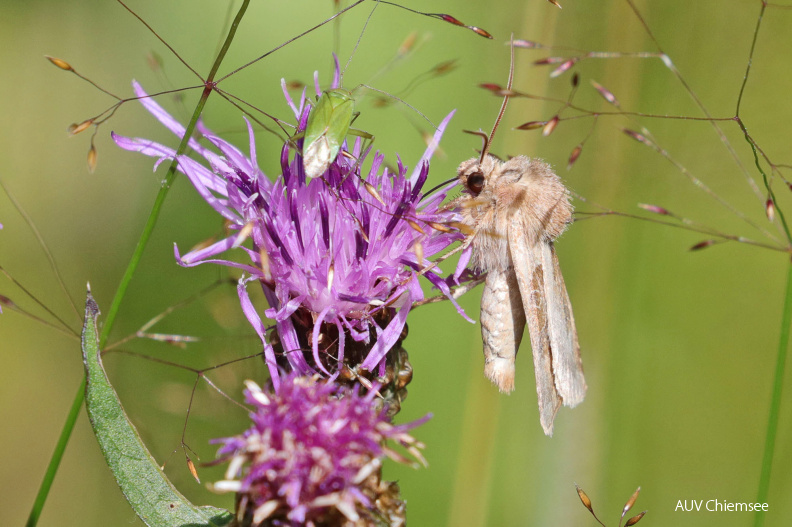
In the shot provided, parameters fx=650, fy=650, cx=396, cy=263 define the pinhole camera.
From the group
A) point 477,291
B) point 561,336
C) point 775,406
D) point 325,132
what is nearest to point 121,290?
point 325,132

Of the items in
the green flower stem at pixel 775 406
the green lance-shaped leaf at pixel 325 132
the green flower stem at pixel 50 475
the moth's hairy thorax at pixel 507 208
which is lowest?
the green flower stem at pixel 50 475

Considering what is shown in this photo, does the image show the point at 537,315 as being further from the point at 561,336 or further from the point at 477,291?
the point at 477,291

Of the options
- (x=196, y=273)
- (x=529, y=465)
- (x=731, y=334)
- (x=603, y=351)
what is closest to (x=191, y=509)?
(x=196, y=273)

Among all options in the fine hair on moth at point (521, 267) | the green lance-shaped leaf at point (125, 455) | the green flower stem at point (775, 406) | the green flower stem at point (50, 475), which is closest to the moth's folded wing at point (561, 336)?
the fine hair on moth at point (521, 267)

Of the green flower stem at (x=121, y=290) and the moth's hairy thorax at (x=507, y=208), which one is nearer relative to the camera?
the green flower stem at (x=121, y=290)

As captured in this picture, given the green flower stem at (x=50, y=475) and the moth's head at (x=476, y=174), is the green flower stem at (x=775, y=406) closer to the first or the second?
the moth's head at (x=476, y=174)

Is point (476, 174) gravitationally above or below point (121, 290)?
above

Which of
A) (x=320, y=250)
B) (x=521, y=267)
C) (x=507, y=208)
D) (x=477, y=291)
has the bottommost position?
(x=320, y=250)
